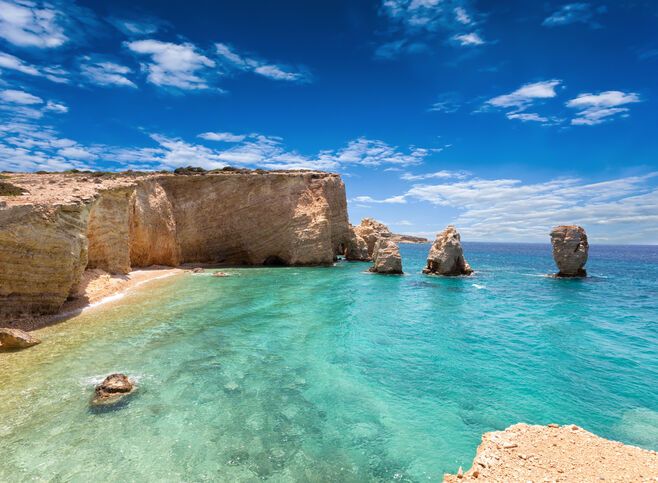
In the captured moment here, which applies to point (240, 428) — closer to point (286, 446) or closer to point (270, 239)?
point (286, 446)

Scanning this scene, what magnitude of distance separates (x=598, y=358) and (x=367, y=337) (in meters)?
9.79

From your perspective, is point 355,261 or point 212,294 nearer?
point 212,294

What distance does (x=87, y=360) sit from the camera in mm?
12430

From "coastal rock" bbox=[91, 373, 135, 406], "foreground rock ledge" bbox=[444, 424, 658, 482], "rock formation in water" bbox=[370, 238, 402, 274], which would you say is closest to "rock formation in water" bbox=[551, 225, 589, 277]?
"rock formation in water" bbox=[370, 238, 402, 274]

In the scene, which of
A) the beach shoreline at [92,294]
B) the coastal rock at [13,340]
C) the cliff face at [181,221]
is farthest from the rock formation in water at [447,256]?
the coastal rock at [13,340]

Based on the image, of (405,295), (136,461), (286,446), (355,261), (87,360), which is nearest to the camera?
(136,461)

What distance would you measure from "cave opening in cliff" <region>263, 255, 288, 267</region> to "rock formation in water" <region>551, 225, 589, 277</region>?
32.5m

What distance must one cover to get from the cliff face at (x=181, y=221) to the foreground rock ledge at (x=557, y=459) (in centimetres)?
1875

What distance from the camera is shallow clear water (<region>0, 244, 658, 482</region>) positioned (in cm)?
753

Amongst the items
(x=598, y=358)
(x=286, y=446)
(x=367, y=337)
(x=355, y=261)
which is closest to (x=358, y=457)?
(x=286, y=446)

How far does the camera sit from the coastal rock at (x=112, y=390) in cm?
965

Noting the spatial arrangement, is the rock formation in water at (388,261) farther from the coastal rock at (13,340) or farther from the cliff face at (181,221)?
the coastal rock at (13,340)

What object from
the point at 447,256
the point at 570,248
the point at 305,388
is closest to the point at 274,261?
the point at 447,256

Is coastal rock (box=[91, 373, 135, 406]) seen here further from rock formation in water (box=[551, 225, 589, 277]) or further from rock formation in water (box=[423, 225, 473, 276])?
rock formation in water (box=[551, 225, 589, 277])
